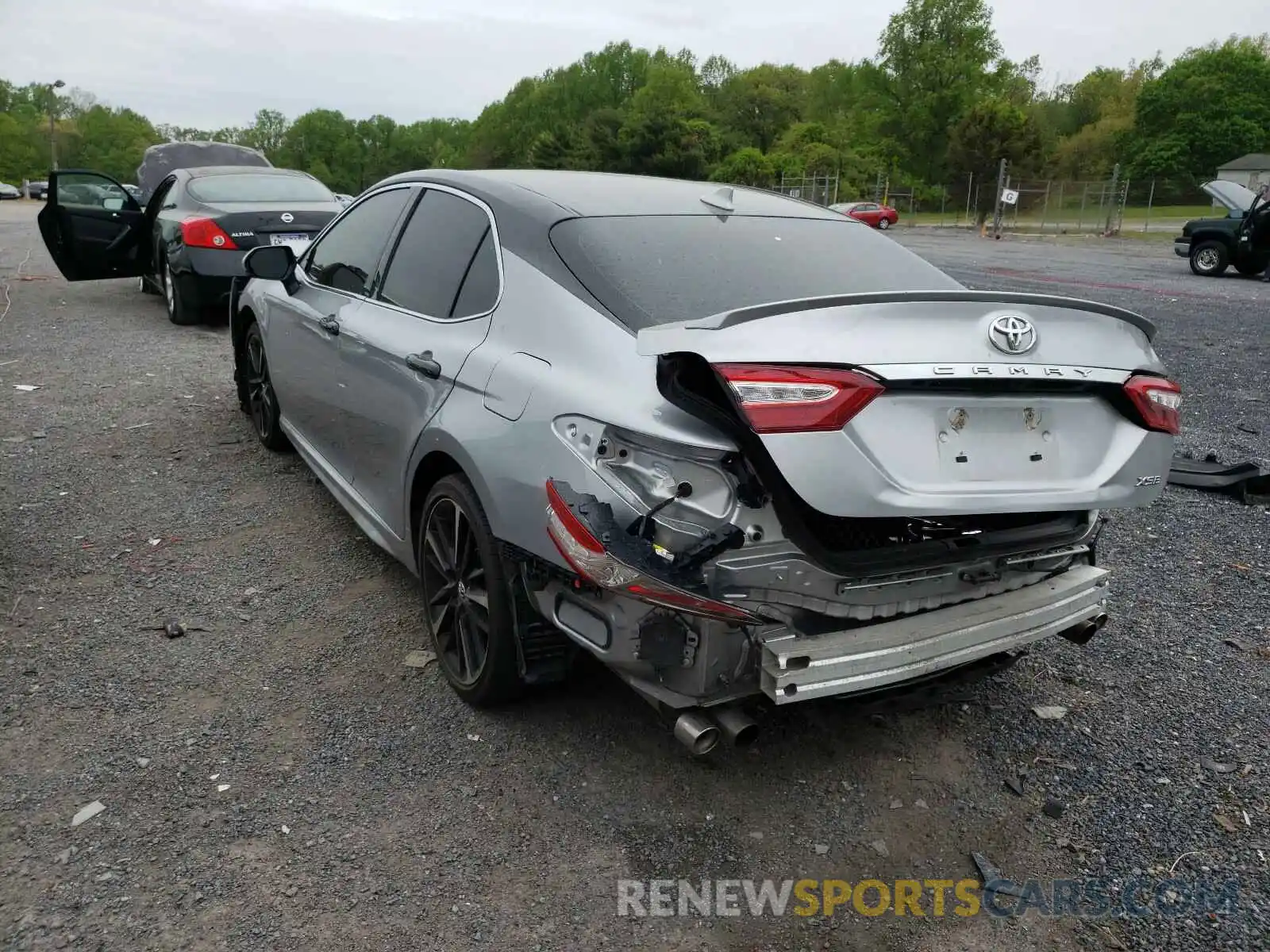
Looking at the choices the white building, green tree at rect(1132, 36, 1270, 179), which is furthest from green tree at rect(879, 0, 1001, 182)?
the white building

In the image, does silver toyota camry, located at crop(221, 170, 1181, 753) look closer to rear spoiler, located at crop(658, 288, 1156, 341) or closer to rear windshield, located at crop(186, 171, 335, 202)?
rear spoiler, located at crop(658, 288, 1156, 341)

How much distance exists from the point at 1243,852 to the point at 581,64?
11609 cm

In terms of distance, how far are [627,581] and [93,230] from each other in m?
9.44

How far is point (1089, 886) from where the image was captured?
2594mm

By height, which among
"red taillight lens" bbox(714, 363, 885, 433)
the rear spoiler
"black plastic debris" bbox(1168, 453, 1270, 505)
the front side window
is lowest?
"black plastic debris" bbox(1168, 453, 1270, 505)

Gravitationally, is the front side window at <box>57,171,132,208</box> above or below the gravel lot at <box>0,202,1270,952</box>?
above

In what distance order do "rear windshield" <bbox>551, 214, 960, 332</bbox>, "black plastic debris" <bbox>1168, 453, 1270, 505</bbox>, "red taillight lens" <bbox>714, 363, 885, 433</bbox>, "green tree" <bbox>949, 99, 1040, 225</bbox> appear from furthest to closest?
"green tree" <bbox>949, 99, 1040, 225</bbox>
"black plastic debris" <bbox>1168, 453, 1270, 505</bbox>
"rear windshield" <bbox>551, 214, 960, 332</bbox>
"red taillight lens" <bbox>714, 363, 885, 433</bbox>

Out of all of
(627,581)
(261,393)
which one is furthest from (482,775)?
(261,393)

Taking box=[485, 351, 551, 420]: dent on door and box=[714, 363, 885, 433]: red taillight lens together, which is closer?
box=[714, 363, 885, 433]: red taillight lens

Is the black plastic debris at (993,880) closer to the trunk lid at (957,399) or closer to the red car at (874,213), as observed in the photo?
the trunk lid at (957,399)

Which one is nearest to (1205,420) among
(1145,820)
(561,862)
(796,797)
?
(1145,820)

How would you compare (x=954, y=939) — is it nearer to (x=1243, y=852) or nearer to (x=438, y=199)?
(x=1243, y=852)

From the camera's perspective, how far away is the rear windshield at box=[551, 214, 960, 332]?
2.95 metres

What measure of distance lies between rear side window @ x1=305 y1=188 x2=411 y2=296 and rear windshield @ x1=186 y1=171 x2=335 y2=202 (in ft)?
19.0
